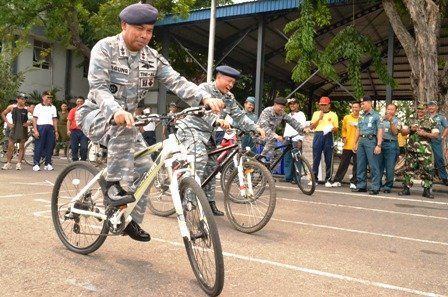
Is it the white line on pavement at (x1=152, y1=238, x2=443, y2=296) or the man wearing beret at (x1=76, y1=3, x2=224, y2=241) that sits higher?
the man wearing beret at (x1=76, y1=3, x2=224, y2=241)

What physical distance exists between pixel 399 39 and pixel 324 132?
13.5ft

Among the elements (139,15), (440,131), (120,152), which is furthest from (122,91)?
(440,131)

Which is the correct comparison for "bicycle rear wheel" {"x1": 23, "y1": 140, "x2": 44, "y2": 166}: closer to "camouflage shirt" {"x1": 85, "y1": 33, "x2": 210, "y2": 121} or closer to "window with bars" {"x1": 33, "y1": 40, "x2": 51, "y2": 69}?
"camouflage shirt" {"x1": 85, "y1": 33, "x2": 210, "y2": 121}

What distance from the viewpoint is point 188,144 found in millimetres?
5555

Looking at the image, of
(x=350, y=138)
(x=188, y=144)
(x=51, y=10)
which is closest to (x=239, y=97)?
(x=51, y=10)

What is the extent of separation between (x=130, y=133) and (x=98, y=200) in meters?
0.66

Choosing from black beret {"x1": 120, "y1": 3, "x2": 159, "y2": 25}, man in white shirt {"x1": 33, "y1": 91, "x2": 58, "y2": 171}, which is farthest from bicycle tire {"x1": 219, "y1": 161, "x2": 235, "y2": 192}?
man in white shirt {"x1": 33, "y1": 91, "x2": 58, "y2": 171}

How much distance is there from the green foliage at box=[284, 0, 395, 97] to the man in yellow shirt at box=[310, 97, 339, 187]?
306 cm

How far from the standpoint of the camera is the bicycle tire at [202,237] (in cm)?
289

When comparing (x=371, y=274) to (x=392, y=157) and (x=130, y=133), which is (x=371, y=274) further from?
(x=392, y=157)

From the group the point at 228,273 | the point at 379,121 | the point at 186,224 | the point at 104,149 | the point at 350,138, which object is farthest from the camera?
the point at 350,138

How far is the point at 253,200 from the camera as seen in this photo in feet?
17.4

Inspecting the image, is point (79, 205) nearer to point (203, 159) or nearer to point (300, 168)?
point (203, 159)

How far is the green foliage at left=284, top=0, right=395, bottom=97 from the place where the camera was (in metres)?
13.2
